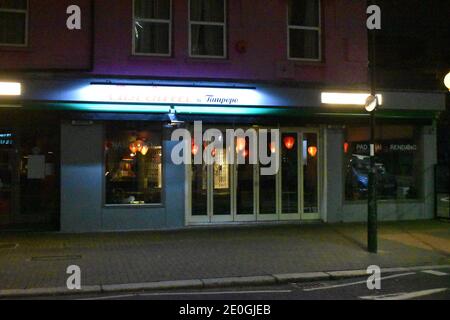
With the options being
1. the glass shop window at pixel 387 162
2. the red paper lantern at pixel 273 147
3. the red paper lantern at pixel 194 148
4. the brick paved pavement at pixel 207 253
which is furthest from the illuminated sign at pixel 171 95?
the glass shop window at pixel 387 162

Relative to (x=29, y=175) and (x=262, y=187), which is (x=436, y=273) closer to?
(x=262, y=187)

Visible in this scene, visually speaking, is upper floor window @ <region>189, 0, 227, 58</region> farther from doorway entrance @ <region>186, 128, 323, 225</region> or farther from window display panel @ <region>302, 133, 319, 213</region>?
window display panel @ <region>302, 133, 319, 213</region>

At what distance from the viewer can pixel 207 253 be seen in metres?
11.8

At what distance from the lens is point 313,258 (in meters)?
11.4

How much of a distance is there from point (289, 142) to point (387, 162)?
319 cm

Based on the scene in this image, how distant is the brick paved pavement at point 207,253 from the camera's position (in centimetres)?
996

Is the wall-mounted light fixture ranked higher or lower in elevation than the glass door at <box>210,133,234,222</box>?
higher

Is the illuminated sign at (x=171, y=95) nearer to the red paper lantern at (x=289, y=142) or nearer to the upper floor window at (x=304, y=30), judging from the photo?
the red paper lantern at (x=289, y=142)

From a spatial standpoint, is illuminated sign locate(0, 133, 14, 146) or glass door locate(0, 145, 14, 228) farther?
illuminated sign locate(0, 133, 14, 146)

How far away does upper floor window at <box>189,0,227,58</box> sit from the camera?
15.5m

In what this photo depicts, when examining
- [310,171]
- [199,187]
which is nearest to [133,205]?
[199,187]

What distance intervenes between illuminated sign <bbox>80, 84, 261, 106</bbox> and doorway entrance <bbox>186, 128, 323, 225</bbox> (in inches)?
57.4

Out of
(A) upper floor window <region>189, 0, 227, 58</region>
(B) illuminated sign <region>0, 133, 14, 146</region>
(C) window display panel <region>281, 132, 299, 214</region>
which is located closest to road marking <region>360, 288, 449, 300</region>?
(C) window display panel <region>281, 132, 299, 214</region>

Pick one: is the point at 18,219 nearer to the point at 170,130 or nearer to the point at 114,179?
the point at 114,179
